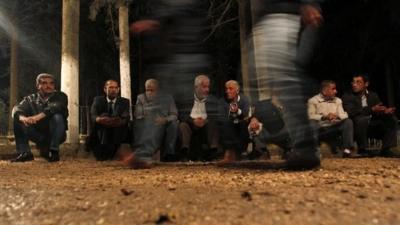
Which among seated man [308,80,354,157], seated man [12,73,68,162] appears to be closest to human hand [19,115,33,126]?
seated man [12,73,68,162]

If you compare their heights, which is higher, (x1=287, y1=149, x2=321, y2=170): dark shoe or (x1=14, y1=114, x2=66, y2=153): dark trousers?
(x1=14, y1=114, x2=66, y2=153): dark trousers

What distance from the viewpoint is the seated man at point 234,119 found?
595cm

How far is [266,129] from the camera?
541cm

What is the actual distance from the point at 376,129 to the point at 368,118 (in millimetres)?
332

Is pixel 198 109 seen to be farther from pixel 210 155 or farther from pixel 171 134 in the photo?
pixel 210 155

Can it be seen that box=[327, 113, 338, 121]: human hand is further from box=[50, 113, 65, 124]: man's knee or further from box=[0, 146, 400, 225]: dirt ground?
box=[50, 113, 65, 124]: man's knee

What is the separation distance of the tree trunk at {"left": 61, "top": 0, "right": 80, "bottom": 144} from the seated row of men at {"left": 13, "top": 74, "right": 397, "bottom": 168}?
8.35 feet

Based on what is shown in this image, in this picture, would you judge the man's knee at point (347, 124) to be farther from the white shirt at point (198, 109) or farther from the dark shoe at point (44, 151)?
the dark shoe at point (44, 151)

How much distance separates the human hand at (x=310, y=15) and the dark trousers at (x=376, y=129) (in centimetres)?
317

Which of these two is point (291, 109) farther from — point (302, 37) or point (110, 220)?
point (110, 220)

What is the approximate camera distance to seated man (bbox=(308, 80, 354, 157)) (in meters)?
6.44

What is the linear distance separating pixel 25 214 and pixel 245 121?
4.06 meters

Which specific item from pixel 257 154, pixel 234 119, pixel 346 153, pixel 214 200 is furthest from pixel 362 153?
pixel 214 200

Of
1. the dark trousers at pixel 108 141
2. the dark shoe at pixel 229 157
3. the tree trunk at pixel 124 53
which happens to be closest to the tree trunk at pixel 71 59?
the tree trunk at pixel 124 53
